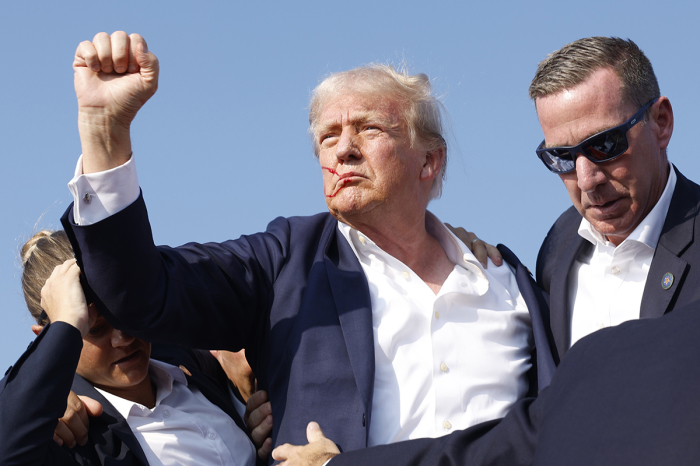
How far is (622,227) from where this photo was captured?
3.97 m

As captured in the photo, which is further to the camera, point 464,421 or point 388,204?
point 388,204

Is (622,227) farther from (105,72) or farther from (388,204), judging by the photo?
(105,72)

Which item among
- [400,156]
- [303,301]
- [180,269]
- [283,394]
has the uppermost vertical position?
[400,156]

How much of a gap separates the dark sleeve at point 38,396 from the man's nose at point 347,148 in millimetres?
1541

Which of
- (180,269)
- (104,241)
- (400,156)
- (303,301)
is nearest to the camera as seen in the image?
(104,241)

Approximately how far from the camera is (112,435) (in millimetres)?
3529

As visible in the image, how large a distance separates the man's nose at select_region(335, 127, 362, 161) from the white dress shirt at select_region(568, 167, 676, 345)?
121 cm

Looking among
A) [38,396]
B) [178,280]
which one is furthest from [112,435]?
[178,280]

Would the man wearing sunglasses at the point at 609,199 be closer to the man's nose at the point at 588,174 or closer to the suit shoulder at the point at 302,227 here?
the man's nose at the point at 588,174

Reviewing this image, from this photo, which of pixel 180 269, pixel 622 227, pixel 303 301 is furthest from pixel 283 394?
pixel 622 227

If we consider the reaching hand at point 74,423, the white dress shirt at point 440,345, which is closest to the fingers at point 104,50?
the white dress shirt at point 440,345

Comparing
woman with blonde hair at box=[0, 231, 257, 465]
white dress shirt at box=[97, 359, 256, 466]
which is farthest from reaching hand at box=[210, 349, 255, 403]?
white dress shirt at box=[97, 359, 256, 466]

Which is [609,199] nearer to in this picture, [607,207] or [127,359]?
[607,207]

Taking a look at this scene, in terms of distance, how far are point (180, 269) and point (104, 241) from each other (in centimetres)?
39
